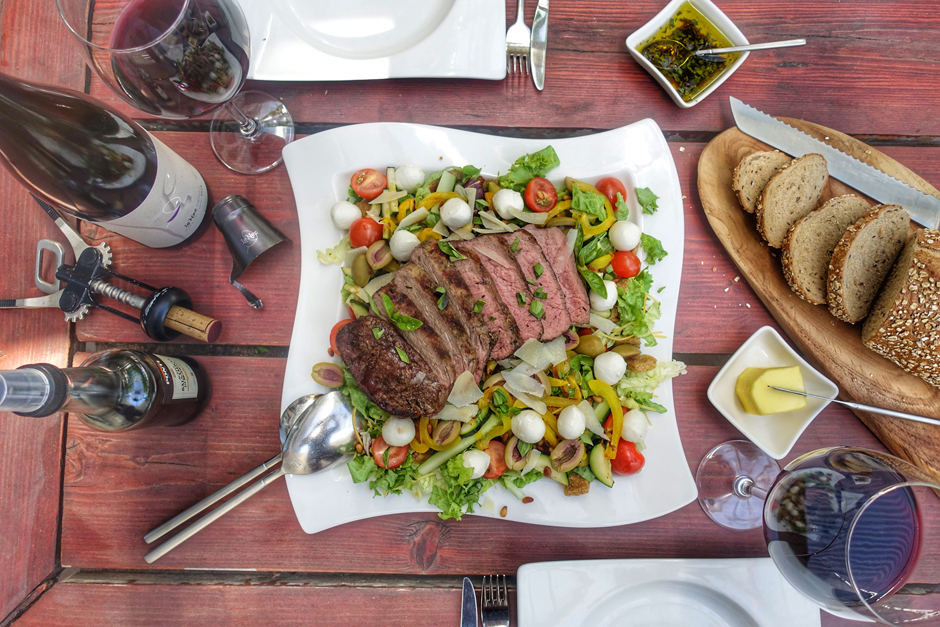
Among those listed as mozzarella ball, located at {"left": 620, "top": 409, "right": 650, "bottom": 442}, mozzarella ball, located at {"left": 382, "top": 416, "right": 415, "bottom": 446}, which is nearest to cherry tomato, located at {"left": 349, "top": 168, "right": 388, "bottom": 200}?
mozzarella ball, located at {"left": 382, "top": 416, "right": 415, "bottom": 446}

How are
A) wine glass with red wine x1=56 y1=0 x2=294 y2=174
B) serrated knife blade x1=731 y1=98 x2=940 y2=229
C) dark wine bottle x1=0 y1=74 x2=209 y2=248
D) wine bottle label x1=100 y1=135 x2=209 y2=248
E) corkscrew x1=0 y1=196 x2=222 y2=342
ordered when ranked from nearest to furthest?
1. wine glass with red wine x1=56 y1=0 x2=294 y2=174
2. dark wine bottle x1=0 y1=74 x2=209 y2=248
3. wine bottle label x1=100 y1=135 x2=209 y2=248
4. corkscrew x1=0 y1=196 x2=222 y2=342
5. serrated knife blade x1=731 y1=98 x2=940 y2=229

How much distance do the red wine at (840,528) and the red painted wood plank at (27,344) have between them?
367cm

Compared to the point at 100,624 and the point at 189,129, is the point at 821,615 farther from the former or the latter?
the point at 189,129

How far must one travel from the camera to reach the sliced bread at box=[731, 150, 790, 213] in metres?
2.68

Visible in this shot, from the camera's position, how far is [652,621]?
2600mm

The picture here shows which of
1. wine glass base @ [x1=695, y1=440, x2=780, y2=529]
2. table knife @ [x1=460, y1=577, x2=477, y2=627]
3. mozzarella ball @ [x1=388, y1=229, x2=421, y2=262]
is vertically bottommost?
table knife @ [x1=460, y1=577, x2=477, y2=627]

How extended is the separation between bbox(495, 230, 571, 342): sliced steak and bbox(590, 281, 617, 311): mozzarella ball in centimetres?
20

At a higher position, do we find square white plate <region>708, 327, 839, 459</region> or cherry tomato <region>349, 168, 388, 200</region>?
cherry tomato <region>349, 168, 388, 200</region>

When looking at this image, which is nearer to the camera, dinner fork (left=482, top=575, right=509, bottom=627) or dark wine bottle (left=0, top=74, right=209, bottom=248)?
dark wine bottle (left=0, top=74, right=209, bottom=248)

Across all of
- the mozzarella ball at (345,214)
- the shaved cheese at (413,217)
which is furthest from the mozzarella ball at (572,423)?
the mozzarella ball at (345,214)

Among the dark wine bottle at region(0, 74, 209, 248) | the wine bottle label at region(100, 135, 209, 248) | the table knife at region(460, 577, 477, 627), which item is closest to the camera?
the dark wine bottle at region(0, 74, 209, 248)

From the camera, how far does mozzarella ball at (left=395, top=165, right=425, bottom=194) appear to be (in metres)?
2.61

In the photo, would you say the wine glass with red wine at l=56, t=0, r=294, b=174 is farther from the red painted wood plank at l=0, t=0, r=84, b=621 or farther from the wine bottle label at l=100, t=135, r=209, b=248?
the red painted wood plank at l=0, t=0, r=84, b=621

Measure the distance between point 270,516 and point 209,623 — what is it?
65cm
